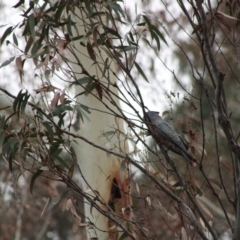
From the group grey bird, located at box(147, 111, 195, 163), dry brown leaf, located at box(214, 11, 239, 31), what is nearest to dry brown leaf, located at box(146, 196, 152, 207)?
grey bird, located at box(147, 111, 195, 163)

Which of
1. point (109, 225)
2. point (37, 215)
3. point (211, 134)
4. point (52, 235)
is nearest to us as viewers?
point (109, 225)

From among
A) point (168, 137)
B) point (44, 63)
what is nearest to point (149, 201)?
point (168, 137)

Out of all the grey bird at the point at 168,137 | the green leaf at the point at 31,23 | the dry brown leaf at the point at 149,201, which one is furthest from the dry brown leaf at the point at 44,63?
the dry brown leaf at the point at 149,201

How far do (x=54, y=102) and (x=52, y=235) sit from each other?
7320 millimetres

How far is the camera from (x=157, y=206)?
2.88 meters

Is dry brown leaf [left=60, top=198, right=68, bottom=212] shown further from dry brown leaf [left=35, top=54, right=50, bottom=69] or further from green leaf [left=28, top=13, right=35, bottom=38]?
green leaf [left=28, top=13, right=35, bottom=38]

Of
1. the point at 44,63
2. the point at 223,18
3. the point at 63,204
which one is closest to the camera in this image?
the point at 223,18

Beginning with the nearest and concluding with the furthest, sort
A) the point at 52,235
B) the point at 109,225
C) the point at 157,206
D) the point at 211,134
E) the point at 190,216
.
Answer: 1. the point at 190,216
2. the point at 157,206
3. the point at 109,225
4. the point at 211,134
5. the point at 52,235

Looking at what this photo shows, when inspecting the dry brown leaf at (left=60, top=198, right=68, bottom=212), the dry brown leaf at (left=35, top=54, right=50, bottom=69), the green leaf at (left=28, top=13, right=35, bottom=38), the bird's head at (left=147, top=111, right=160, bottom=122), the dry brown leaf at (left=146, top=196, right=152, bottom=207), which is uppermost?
the green leaf at (left=28, top=13, right=35, bottom=38)

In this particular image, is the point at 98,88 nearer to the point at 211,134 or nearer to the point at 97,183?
the point at 97,183

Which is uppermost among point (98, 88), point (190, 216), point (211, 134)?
point (211, 134)

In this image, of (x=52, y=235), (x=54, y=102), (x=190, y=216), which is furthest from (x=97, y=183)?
(x=52, y=235)

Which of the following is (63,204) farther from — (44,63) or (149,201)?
(44,63)

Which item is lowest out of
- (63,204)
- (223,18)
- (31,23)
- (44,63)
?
(63,204)
